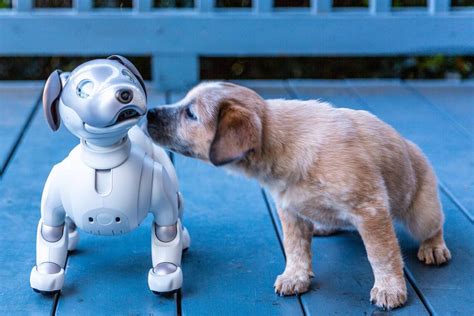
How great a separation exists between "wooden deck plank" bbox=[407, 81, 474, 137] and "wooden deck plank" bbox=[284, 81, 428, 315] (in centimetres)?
146

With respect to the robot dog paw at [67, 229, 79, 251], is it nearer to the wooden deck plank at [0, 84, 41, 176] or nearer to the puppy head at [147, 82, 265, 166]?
the puppy head at [147, 82, 265, 166]

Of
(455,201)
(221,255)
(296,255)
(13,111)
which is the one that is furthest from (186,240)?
(13,111)

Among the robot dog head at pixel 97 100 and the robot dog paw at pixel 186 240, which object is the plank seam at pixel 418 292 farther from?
the robot dog head at pixel 97 100

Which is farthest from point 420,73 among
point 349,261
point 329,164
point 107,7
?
point 329,164

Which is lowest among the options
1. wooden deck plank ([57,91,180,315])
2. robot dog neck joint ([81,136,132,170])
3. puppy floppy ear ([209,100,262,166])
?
wooden deck plank ([57,91,180,315])

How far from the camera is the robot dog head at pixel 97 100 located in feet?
7.48

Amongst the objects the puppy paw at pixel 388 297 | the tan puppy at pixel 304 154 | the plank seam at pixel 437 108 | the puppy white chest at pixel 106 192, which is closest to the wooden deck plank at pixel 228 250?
the tan puppy at pixel 304 154

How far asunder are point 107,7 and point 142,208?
305 centimetres

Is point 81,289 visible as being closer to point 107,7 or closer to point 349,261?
point 349,261

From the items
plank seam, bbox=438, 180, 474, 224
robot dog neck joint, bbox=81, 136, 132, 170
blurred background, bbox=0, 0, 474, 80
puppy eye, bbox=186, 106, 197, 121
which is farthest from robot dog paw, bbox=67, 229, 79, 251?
blurred background, bbox=0, 0, 474, 80

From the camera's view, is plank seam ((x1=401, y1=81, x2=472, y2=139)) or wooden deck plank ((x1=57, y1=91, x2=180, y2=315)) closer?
wooden deck plank ((x1=57, y1=91, x2=180, y2=315))

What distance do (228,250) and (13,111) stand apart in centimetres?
196

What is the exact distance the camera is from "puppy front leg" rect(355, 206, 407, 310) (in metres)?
2.46

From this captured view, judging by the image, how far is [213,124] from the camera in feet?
7.91
